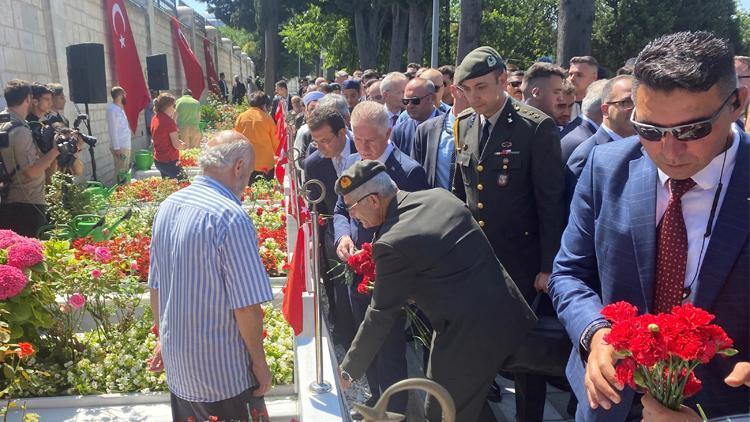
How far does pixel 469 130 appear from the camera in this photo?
3.58m

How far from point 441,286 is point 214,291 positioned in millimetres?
989

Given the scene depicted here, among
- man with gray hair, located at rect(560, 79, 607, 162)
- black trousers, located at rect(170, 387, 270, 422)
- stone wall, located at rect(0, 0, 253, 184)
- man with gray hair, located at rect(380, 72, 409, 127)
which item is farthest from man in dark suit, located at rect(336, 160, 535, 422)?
stone wall, located at rect(0, 0, 253, 184)

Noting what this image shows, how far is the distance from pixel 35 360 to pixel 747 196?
393 centimetres

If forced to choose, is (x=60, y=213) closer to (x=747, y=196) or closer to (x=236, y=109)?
(x=747, y=196)

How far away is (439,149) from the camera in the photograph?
13.1ft

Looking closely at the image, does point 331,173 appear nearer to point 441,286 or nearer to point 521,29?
point 441,286

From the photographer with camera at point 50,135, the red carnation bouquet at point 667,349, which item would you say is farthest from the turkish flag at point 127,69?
the red carnation bouquet at point 667,349

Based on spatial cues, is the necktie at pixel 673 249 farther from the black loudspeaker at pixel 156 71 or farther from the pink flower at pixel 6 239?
the black loudspeaker at pixel 156 71

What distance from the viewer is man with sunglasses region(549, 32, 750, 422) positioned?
1.42 m

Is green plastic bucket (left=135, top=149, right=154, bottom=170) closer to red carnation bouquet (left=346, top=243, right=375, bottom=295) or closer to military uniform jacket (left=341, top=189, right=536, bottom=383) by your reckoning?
red carnation bouquet (left=346, top=243, right=375, bottom=295)

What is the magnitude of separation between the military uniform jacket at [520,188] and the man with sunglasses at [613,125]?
136 mm

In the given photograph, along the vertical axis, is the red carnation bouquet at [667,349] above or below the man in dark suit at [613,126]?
below

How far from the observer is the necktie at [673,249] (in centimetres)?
156

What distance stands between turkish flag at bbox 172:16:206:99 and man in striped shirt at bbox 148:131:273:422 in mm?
20551
